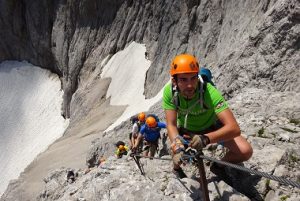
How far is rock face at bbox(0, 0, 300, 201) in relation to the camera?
28.8ft

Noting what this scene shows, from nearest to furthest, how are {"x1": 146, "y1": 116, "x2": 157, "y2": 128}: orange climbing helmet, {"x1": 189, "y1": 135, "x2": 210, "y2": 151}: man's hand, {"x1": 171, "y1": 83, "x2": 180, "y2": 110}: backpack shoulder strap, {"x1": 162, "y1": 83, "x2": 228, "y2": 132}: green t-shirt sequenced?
1. {"x1": 189, "y1": 135, "x2": 210, "y2": 151}: man's hand
2. {"x1": 162, "y1": 83, "x2": 228, "y2": 132}: green t-shirt
3. {"x1": 171, "y1": 83, "x2": 180, "y2": 110}: backpack shoulder strap
4. {"x1": 146, "y1": 116, "x2": 157, "y2": 128}: orange climbing helmet

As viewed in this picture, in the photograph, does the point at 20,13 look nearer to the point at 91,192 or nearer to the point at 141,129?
the point at 141,129

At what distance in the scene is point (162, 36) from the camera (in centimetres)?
4166

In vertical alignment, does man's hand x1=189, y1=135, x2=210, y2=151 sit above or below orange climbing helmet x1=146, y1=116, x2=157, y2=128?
below

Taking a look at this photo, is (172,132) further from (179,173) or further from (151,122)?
(151,122)

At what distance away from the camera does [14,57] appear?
67312 mm

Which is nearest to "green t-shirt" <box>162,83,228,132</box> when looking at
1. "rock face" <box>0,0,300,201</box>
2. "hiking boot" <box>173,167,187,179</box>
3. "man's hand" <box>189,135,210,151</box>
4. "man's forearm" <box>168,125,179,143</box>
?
"man's forearm" <box>168,125,179,143</box>

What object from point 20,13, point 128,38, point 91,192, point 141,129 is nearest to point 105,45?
point 128,38

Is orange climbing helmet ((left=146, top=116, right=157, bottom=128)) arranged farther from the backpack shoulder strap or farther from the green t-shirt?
the backpack shoulder strap

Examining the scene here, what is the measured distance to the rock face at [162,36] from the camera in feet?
51.5

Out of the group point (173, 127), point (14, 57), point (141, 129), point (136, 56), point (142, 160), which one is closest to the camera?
point (173, 127)

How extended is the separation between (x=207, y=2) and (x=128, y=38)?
19.3 metres

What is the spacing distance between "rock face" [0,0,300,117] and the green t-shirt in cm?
708

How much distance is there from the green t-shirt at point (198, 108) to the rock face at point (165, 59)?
1302 millimetres
